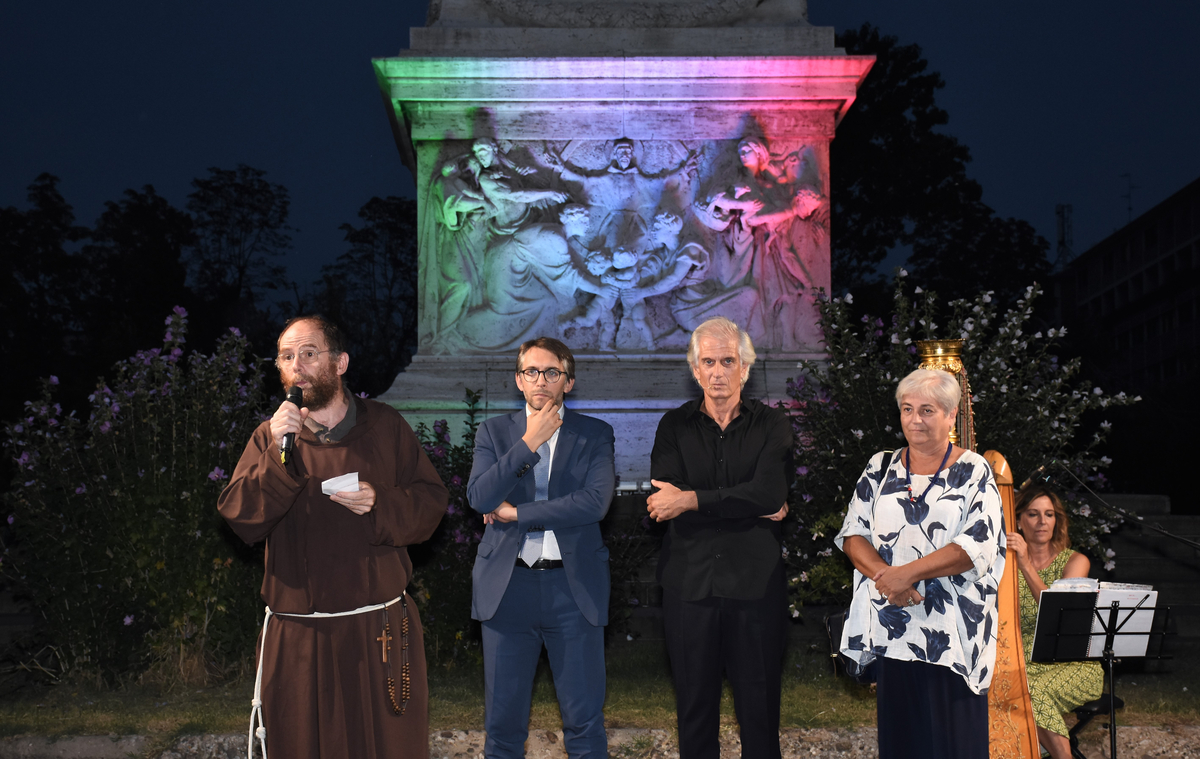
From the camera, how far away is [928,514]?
3975mm

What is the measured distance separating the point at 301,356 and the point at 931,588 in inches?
97.7

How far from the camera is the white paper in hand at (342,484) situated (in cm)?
357

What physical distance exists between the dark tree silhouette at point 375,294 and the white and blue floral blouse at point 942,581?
68.8ft

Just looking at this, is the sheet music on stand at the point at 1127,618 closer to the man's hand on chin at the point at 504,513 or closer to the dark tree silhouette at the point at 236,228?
the man's hand on chin at the point at 504,513

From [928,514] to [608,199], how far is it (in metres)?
6.30

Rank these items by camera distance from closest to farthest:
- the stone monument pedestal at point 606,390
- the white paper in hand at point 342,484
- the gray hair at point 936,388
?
the white paper in hand at point 342,484
the gray hair at point 936,388
the stone monument pedestal at point 606,390

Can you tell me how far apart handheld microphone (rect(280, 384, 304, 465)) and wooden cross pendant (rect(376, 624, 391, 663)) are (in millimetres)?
721

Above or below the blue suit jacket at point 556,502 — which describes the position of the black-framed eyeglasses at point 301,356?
above

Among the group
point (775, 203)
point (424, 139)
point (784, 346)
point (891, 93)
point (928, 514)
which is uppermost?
point (891, 93)

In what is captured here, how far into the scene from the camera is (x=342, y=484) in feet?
11.7

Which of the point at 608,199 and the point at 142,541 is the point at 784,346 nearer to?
the point at 608,199

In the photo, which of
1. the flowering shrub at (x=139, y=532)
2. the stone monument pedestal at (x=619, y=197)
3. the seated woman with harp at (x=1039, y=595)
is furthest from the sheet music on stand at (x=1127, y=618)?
the stone monument pedestal at (x=619, y=197)

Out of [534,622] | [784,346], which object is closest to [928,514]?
[534,622]

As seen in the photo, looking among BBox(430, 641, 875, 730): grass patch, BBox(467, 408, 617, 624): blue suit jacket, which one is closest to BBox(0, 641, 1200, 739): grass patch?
BBox(430, 641, 875, 730): grass patch
